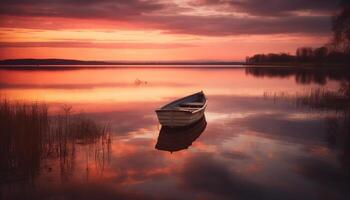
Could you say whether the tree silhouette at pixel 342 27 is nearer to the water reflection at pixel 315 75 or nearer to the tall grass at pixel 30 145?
the water reflection at pixel 315 75

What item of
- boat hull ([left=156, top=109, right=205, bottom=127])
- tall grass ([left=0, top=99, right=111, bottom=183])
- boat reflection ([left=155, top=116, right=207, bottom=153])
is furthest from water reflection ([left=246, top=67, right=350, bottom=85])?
tall grass ([left=0, top=99, right=111, bottom=183])

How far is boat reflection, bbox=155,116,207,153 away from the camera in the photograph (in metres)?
12.5

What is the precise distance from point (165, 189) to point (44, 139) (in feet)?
16.9

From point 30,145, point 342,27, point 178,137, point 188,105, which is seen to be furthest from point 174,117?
point 342,27

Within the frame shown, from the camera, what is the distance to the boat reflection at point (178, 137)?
12.5 meters

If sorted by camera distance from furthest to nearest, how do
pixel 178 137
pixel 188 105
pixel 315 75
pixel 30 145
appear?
pixel 315 75 < pixel 188 105 < pixel 178 137 < pixel 30 145

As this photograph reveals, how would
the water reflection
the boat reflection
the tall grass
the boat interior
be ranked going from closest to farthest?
the tall grass, the boat reflection, the boat interior, the water reflection

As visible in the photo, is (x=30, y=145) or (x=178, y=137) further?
(x=178, y=137)

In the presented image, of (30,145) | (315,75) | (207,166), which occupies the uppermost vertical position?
(30,145)

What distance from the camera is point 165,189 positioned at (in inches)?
319

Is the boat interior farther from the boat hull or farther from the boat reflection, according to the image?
the boat hull

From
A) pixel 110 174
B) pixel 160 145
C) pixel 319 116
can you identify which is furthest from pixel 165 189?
pixel 319 116

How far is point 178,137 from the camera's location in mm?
13820

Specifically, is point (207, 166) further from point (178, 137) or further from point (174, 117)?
point (174, 117)
